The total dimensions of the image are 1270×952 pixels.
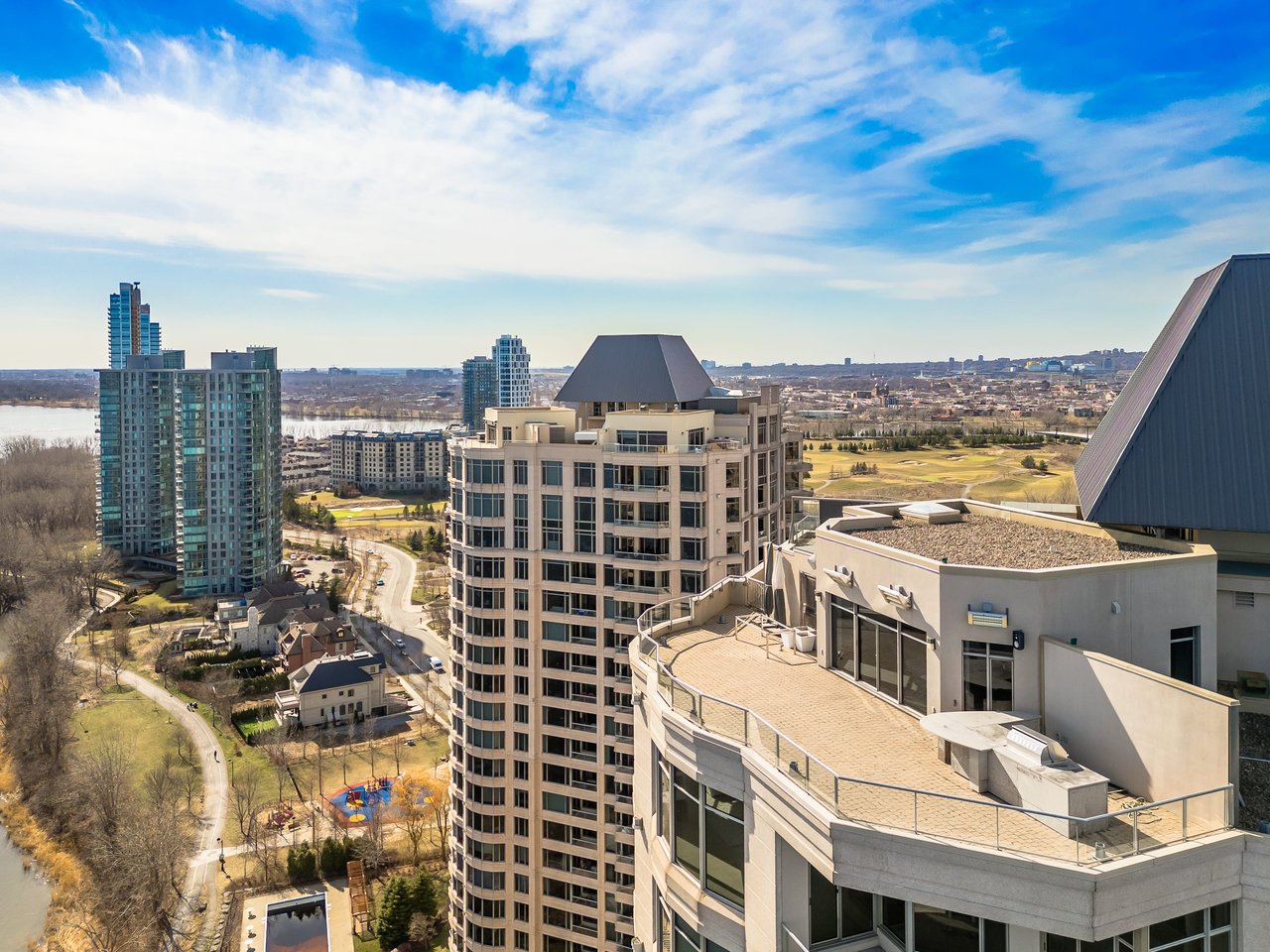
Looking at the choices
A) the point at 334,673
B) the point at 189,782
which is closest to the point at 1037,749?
the point at 189,782

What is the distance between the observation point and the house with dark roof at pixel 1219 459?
35.8ft

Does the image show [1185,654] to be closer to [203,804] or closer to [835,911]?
[835,911]

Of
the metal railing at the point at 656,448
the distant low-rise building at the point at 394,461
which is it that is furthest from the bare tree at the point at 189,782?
the distant low-rise building at the point at 394,461

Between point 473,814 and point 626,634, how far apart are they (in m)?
8.47

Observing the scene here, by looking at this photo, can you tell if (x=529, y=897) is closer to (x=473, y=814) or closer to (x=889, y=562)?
(x=473, y=814)

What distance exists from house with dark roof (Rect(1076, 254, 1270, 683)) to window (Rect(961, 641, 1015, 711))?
4.11 meters

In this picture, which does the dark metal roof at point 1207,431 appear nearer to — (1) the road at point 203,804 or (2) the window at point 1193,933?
(2) the window at point 1193,933

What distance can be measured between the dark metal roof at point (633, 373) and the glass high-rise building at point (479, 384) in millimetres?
145582

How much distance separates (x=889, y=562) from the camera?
9992mm

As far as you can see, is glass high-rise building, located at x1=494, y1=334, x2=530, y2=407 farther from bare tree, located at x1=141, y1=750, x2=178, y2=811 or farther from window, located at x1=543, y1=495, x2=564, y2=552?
window, located at x1=543, y1=495, x2=564, y2=552

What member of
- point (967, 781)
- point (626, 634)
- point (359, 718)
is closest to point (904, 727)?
point (967, 781)

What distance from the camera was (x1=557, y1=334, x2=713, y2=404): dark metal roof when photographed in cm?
3050

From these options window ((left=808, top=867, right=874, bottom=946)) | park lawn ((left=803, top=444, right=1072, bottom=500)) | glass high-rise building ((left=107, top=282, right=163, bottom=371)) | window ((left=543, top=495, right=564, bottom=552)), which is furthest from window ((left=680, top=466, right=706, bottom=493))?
glass high-rise building ((left=107, top=282, right=163, bottom=371))

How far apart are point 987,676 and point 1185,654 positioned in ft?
8.25
